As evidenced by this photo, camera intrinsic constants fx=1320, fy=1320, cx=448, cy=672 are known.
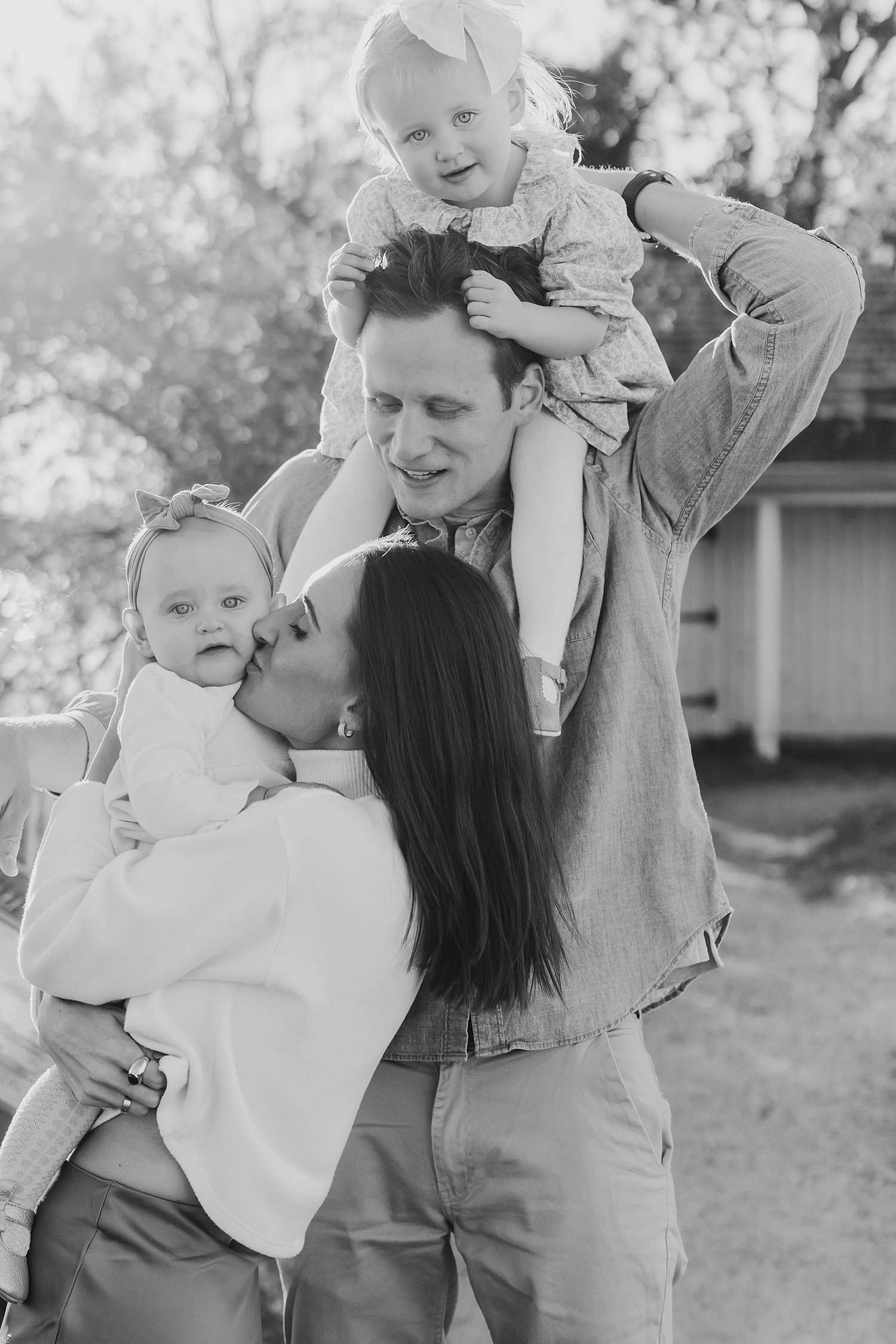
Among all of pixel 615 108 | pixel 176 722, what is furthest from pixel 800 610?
pixel 176 722

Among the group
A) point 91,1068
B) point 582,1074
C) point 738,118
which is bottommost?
point 582,1074

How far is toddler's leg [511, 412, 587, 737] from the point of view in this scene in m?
1.93

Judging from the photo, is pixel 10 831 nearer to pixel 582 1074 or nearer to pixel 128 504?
pixel 582 1074

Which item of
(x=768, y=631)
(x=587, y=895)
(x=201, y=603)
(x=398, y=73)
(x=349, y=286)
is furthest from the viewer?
(x=768, y=631)

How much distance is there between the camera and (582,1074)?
1.96m

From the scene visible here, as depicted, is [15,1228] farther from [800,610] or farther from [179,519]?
[800,610]

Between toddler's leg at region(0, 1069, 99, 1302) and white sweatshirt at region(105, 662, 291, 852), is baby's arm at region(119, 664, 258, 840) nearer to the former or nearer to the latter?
white sweatshirt at region(105, 662, 291, 852)

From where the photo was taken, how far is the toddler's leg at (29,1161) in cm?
164

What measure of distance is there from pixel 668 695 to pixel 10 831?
1.02 meters

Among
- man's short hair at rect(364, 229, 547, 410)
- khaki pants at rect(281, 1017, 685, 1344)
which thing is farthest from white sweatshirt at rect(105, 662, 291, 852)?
man's short hair at rect(364, 229, 547, 410)

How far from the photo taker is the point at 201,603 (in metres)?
1.85

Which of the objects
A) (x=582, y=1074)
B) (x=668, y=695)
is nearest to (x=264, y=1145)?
(x=582, y=1074)

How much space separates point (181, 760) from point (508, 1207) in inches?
32.2

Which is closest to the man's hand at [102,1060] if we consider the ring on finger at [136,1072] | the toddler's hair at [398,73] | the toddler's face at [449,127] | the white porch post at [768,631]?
the ring on finger at [136,1072]
